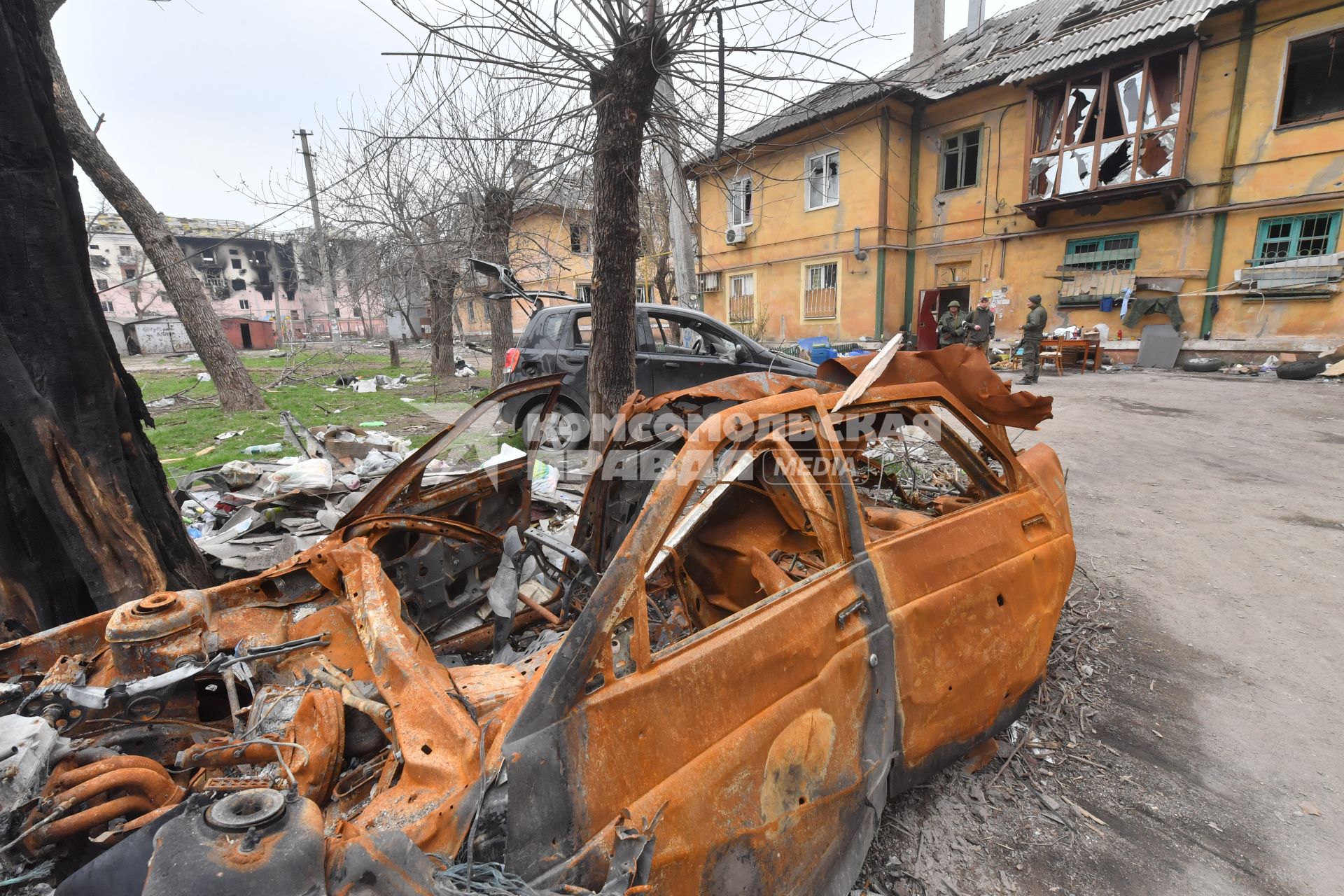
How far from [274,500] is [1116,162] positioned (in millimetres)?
17952

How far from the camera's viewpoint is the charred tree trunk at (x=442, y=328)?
14.5 m

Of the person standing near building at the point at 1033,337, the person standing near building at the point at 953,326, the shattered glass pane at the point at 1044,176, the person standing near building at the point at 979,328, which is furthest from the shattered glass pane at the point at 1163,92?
the person standing near building at the point at 953,326

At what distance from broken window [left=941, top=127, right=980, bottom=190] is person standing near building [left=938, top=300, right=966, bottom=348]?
5609 mm

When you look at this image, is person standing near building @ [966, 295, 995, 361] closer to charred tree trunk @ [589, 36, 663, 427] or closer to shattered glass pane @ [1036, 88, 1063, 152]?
shattered glass pane @ [1036, 88, 1063, 152]

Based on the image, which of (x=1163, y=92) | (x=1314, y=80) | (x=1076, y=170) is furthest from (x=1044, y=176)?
(x=1314, y=80)

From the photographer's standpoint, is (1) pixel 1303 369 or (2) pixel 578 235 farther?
(1) pixel 1303 369

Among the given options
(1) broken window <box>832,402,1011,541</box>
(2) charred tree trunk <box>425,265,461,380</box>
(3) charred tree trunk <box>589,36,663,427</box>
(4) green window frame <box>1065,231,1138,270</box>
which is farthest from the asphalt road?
(2) charred tree trunk <box>425,265,461,380</box>

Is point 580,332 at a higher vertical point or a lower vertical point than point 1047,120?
lower

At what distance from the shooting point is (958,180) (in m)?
17.0

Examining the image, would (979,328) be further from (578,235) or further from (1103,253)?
(578,235)

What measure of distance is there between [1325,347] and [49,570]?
61.7 feet

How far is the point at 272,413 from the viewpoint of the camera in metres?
10.6

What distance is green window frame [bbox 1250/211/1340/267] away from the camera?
12.1 m

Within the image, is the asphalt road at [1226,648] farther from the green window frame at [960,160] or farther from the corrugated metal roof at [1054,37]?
the green window frame at [960,160]
